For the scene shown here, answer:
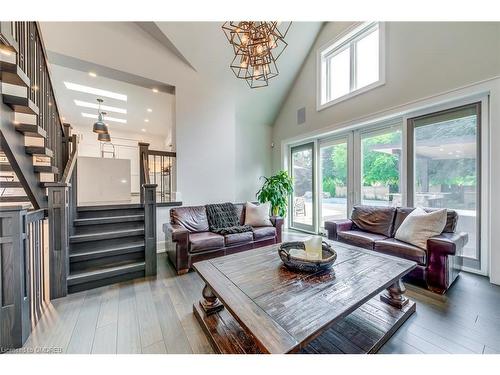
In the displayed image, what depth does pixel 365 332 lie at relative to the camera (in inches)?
60.6

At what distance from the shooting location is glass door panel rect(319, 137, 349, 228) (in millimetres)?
4279

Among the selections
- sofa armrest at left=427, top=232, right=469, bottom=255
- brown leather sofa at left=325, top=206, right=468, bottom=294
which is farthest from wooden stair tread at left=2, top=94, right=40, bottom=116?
sofa armrest at left=427, top=232, right=469, bottom=255

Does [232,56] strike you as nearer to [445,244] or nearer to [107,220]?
[107,220]

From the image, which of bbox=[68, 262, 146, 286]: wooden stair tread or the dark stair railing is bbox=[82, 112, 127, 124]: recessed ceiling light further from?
bbox=[68, 262, 146, 286]: wooden stair tread

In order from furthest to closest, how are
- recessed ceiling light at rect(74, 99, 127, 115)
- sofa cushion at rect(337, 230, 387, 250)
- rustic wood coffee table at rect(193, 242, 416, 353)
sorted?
recessed ceiling light at rect(74, 99, 127, 115), sofa cushion at rect(337, 230, 387, 250), rustic wood coffee table at rect(193, 242, 416, 353)

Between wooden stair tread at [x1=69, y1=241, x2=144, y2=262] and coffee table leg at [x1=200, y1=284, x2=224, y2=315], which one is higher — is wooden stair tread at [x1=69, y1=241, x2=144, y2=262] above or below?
above

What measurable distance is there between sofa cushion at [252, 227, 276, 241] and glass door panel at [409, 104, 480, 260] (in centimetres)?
230

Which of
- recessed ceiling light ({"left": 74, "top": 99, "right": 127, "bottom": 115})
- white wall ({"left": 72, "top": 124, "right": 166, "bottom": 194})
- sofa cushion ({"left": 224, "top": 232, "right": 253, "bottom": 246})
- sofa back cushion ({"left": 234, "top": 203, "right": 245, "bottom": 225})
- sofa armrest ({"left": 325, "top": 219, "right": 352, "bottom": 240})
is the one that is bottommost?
sofa cushion ({"left": 224, "top": 232, "right": 253, "bottom": 246})

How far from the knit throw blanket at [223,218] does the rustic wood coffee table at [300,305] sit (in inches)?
62.0

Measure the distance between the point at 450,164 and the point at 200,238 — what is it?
146 inches

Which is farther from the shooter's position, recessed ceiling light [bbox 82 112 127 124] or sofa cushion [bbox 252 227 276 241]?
recessed ceiling light [bbox 82 112 127 124]
